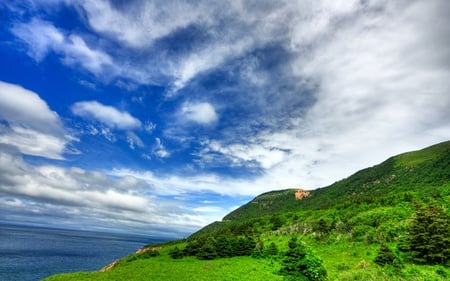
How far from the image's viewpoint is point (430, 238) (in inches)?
1854

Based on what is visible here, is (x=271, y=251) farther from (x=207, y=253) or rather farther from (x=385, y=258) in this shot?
(x=385, y=258)

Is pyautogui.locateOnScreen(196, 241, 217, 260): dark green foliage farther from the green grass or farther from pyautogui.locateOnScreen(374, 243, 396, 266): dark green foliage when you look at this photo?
pyautogui.locateOnScreen(374, 243, 396, 266): dark green foliage

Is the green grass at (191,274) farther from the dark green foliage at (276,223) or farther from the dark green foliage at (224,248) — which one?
the dark green foliage at (276,223)

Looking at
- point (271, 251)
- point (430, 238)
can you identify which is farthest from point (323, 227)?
point (430, 238)

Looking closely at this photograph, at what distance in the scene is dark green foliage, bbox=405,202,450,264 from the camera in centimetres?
4562

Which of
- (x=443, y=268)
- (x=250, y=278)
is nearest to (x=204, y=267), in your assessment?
(x=250, y=278)

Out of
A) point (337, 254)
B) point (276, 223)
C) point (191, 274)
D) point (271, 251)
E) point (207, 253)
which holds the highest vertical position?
point (276, 223)

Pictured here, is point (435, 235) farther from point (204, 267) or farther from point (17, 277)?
point (17, 277)

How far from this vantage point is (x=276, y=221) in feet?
433

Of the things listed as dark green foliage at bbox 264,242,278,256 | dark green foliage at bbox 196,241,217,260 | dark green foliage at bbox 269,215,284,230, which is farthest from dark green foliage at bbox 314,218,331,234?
dark green foliage at bbox 196,241,217,260

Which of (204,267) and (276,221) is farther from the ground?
(276,221)

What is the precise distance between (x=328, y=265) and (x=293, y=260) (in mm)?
7355

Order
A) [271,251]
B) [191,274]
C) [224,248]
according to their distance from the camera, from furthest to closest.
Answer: [224,248]
[271,251]
[191,274]

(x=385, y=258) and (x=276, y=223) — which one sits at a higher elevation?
(x=276, y=223)
